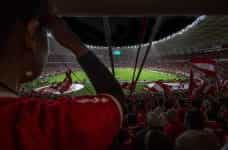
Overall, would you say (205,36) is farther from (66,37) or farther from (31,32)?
(31,32)

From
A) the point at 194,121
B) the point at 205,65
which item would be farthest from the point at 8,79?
the point at 205,65

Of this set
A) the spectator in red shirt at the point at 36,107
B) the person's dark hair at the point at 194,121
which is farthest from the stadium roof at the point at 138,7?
the spectator in red shirt at the point at 36,107

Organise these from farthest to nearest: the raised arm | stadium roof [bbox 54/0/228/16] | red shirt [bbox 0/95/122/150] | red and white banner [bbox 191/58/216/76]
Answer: red and white banner [bbox 191/58/216/76]
stadium roof [bbox 54/0/228/16]
the raised arm
red shirt [bbox 0/95/122/150]

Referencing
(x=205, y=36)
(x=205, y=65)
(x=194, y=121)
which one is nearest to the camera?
(x=194, y=121)

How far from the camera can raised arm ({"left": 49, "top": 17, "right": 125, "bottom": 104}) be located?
31.4 inches

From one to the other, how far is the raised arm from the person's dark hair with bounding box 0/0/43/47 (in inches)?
4.7

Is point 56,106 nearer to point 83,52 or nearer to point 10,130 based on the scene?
point 10,130

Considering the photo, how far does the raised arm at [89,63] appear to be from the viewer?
80 cm

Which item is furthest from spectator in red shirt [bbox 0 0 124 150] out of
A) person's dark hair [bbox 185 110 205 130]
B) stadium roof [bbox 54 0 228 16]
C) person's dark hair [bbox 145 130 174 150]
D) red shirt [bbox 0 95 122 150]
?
person's dark hair [bbox 185 110 205 130]

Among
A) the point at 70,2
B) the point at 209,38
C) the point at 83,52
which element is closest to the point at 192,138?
the point at 83,52

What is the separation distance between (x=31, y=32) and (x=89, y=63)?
23cm

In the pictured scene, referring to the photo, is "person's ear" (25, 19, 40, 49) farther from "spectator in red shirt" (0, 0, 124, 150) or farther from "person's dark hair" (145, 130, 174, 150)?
"person's dark hair" (145, 130, 174, 150)

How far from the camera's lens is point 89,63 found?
854 millimetres

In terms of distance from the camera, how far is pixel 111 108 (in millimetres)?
678
